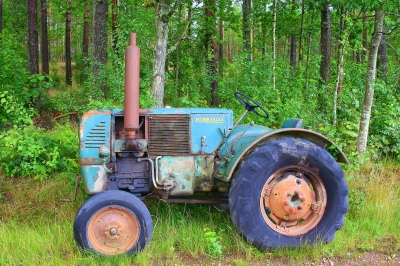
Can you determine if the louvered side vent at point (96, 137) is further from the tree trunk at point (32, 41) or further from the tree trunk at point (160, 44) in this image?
the tree trunk at point (32, 41)

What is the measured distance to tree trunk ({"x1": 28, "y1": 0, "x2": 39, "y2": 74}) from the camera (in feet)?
33.9

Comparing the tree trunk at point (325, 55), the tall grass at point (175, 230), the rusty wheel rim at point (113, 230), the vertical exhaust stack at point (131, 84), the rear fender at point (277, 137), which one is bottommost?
the tall grass at point (175, 230)

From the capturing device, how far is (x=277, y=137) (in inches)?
139

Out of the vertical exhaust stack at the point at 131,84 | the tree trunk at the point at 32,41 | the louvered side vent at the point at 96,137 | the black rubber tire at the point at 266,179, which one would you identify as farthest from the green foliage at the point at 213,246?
the tree trunk at the point at 32,41

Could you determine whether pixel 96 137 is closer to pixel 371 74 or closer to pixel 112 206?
pixel 112 206

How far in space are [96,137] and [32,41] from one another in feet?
28.1

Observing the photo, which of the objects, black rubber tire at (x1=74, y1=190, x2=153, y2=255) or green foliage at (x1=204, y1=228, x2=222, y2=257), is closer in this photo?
black rubber tire at (x1=74, y1=190, x2=153, y2=255)

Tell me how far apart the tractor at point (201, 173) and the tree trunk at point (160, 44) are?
2.23 meters

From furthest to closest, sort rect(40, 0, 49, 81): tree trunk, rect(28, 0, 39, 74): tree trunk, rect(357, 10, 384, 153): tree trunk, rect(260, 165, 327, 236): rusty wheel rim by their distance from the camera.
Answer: rect(40, 0, 49, 81): tree trunk → rect(28, 0, 39, 74): tree trunk → rect(357, 10, 384, 153): tree trunk → rect(260, 165, 327, 236): rusty wheel rim

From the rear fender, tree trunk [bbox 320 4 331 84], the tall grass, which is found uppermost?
tree trunk [bbox 320 4 331 84]

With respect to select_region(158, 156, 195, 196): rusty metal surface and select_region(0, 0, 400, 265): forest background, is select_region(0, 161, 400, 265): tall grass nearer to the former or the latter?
select_region(0, 0, 400, 265): forest background

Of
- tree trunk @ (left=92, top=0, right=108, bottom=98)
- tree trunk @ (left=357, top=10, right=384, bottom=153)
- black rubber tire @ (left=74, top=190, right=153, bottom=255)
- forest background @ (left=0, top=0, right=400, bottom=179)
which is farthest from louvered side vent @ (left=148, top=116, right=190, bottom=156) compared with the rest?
tree trunk @ (left=92, top=0, right=108, bottom=98)

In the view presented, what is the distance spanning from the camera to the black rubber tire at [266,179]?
10.4ft

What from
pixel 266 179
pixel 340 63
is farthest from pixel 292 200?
pixel 340 63
